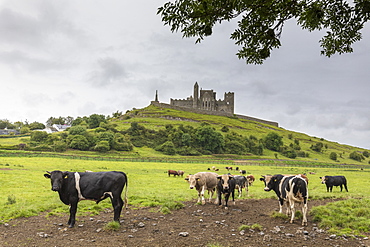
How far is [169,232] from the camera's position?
10477mm

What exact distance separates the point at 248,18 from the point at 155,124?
404 ft

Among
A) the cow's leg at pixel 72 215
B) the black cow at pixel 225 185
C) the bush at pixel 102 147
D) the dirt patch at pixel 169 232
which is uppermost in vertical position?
the bush at pixel 102 147

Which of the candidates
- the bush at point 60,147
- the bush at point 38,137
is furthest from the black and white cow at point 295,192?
the bush at point 38,137

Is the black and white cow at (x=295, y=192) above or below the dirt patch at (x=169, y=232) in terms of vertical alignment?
above

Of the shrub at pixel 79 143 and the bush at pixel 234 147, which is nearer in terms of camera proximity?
the shrub at pixel 79 143

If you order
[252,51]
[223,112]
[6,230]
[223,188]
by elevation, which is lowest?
[6,230]

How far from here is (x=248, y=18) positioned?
886 centimetres

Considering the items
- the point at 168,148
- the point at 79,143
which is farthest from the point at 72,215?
the point at 168,148

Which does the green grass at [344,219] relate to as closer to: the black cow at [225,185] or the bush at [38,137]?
the black cow at [225,185]

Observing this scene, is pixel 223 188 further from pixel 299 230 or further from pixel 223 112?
pixel 223 112

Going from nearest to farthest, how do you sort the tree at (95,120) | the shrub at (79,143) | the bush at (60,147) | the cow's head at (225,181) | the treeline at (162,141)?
the cow's head at (225,181), the bush at (60,147), the shrub at (79,143), the treeline at (162,141), the tree at (95,120)

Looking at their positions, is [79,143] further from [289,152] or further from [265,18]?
[265,18]

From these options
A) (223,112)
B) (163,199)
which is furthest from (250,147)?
(163,199)

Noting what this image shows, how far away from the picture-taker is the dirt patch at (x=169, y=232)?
30.9ft
